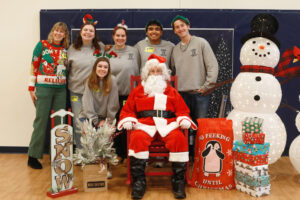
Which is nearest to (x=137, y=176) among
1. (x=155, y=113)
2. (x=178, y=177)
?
(x=178, y=177)

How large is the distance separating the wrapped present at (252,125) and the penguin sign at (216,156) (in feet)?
0.41

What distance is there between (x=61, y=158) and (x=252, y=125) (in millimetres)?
1621

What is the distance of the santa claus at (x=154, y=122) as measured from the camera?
2.49 metres

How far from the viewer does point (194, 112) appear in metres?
3.20

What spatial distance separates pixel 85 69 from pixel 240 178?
1.89 metres

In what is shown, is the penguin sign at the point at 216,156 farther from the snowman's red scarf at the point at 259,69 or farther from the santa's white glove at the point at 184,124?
the snowman's red scarf at the point at 259,69

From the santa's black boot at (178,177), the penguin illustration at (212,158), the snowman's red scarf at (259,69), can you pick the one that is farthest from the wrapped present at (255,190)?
the snowman's red scarf at (259,69)

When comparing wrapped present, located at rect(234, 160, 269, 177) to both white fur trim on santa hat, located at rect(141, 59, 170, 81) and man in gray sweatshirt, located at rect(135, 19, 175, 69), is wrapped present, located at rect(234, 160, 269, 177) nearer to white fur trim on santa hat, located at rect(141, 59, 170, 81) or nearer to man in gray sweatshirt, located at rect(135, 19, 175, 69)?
white fur trim on santa hat, located at rect(141, 59, 170, 81)

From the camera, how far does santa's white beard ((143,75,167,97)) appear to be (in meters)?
2.79

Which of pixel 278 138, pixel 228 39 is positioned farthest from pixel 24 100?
pixel 278 138

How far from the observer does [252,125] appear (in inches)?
101

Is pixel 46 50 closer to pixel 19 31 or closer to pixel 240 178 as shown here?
pixel 19 31

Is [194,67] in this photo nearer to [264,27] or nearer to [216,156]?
[264,27]

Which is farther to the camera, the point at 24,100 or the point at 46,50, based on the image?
the point at 24,100
